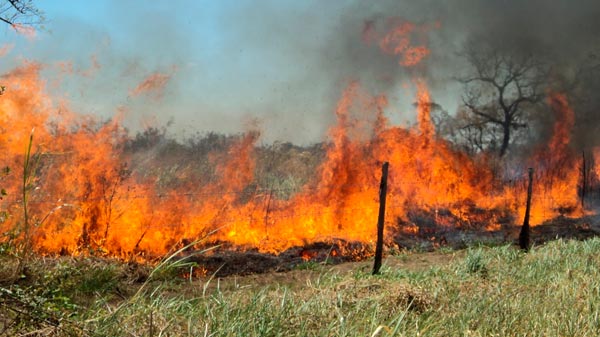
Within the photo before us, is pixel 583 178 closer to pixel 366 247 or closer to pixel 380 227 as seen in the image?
pixel 366 247

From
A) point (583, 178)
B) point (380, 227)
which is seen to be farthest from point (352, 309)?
point (583, 178)

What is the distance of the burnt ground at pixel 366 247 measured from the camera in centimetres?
1216

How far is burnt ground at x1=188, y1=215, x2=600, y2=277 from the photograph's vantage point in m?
12.2

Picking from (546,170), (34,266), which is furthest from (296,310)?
(546,170)

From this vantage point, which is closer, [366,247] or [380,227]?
[380,227]

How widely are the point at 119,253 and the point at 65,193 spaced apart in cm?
241

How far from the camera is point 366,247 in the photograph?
14.1m

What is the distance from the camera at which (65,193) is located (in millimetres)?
13328

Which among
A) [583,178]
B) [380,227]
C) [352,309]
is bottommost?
[352,309]

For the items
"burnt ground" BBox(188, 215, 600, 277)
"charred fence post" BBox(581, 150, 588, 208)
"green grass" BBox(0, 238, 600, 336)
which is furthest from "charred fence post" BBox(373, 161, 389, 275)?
"charred fence post" BBox(581, 150, 588, 208)

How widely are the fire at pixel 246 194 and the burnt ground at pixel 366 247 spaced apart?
0.41m

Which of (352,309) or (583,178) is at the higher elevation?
(583,178)

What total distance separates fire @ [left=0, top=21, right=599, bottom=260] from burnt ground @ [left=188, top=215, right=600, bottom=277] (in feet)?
1.33

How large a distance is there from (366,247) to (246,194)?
14.3ft
